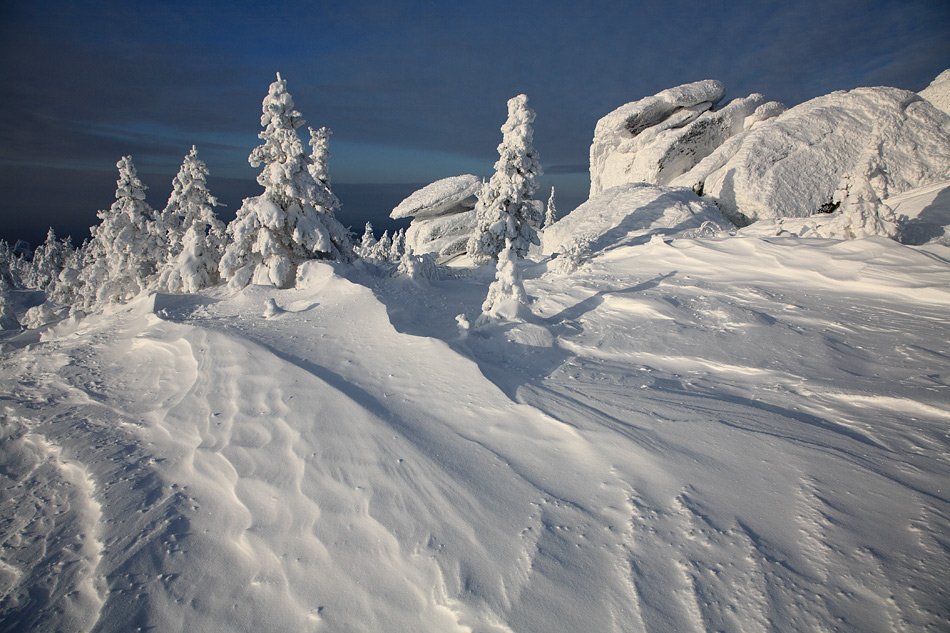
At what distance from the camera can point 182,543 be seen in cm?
336

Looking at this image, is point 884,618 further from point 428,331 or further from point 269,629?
point 428,331

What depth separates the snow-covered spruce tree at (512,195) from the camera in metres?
19.8

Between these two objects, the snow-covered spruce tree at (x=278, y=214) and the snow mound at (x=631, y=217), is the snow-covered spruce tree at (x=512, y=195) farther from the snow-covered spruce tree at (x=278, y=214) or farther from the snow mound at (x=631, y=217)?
the snow-covered spruce tree at (x=278, y=214)

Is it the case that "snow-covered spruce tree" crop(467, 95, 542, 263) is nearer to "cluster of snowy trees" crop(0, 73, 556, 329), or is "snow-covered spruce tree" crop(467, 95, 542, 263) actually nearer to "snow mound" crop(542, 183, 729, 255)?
"cluster of snowy trees" crop(0, 73, 556, 329)

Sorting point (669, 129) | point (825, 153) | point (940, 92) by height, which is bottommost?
point (825, 153)

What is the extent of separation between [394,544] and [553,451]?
1745 millimetres

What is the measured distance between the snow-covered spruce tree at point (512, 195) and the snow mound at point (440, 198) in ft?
41.9

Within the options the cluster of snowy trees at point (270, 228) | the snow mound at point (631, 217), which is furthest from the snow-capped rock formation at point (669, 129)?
the cluster of snowy trees at point (270, 228)

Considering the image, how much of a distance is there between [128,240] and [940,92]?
35.5 meters

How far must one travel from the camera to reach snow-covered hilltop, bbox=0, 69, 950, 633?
9.38ft

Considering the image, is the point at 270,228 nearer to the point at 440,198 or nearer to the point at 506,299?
the point at 506,299

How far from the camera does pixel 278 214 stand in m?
12.7

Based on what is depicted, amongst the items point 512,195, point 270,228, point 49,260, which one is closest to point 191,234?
point 270,228

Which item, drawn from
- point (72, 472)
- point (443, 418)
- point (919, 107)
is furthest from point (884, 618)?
point (919, 107)
